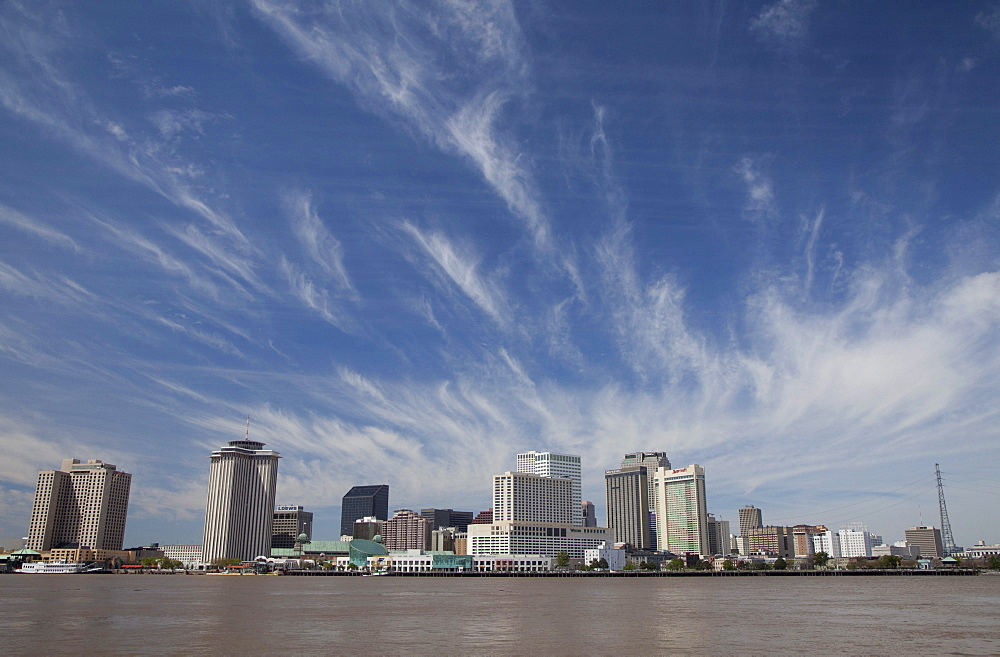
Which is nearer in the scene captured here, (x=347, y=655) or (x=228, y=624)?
(x=347, y=655)

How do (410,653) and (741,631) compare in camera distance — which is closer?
(410,653)

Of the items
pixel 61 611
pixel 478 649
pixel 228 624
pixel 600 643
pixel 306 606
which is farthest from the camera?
pixel 306 606

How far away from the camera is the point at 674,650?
51.2 m

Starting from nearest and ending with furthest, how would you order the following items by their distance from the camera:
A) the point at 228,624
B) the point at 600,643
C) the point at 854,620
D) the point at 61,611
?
the point at 600,643 < the point at 228,624 < the point at 854,620 < the point at 61,611

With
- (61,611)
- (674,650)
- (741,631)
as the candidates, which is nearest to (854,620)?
(741,631)

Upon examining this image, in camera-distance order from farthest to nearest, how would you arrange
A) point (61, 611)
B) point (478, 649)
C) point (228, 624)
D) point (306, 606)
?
point (306, 606), point (61, 611), point (228, 624), point (478, 649)

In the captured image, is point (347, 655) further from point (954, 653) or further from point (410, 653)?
point (954, 653)

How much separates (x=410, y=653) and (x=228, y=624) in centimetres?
2614

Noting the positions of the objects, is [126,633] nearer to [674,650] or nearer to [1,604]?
[674,650]

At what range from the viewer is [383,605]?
320ft

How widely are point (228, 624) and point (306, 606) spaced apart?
89.5 ft

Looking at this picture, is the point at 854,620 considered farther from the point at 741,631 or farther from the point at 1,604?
the point at 1,604

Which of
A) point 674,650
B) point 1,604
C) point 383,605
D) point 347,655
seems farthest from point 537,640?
point 1,604

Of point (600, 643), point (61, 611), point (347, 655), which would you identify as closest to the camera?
point (347, 655)
